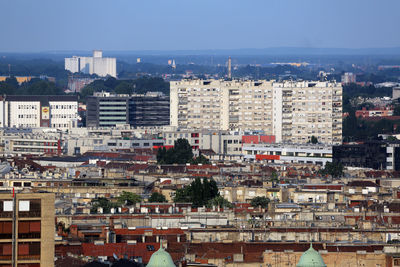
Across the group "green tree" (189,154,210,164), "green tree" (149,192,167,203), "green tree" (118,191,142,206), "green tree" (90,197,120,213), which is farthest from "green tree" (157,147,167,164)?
"green tree" (90,197,120,213)

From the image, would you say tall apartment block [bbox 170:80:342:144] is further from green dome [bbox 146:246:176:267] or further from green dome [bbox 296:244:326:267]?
green dome [bbox 146:246:176:267]

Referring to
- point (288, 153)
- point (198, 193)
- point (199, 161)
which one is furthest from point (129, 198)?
point (288, 153)

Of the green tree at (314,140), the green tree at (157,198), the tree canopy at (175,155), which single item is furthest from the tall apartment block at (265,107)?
the green tree at (157,198)

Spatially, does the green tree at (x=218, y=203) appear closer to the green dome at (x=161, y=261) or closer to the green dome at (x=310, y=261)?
the green dome at (x=310, y=261)

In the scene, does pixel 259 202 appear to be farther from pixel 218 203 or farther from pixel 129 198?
Result: pixel 129 198

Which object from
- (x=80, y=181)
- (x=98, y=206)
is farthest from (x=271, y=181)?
(x=98, y=206)

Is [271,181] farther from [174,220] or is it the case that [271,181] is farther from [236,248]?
[236,248]
